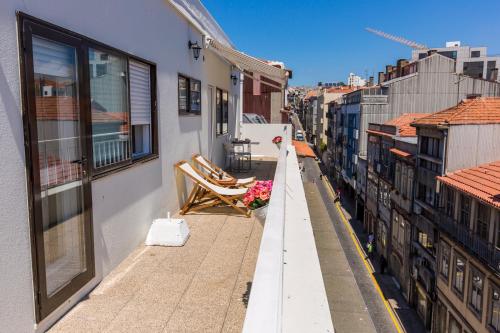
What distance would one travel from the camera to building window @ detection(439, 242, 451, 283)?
1998 centimetres

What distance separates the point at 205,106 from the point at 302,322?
7.88 metres

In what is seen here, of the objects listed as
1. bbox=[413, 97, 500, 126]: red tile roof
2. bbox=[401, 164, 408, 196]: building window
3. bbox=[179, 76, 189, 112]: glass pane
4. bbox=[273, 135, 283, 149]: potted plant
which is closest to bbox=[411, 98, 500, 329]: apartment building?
bbox=[413, 97, 500, 126]: red tile roof

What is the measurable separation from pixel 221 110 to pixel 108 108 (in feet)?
26.5

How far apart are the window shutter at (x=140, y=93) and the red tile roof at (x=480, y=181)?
1383 cm

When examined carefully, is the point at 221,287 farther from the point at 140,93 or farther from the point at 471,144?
the point at 471,144

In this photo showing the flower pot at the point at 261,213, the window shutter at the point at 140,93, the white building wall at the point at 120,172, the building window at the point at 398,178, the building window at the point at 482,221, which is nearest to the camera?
the white building wall at the point at 120,172

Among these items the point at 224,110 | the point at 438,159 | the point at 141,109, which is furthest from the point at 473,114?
the point at 141,109

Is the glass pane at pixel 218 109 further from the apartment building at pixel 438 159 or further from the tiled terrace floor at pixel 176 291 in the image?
the apartment building at pixel 438 159

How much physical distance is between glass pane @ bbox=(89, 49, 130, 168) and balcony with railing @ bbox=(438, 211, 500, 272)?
15.7 metres

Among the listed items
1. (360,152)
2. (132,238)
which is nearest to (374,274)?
(360,152)

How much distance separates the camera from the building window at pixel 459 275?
18188 mm

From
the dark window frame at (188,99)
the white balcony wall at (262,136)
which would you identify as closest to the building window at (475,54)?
the white balcony wall at (262,136)

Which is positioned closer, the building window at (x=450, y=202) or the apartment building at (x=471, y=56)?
the building window at (x=450, y=202)

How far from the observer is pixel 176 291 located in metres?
4.27
